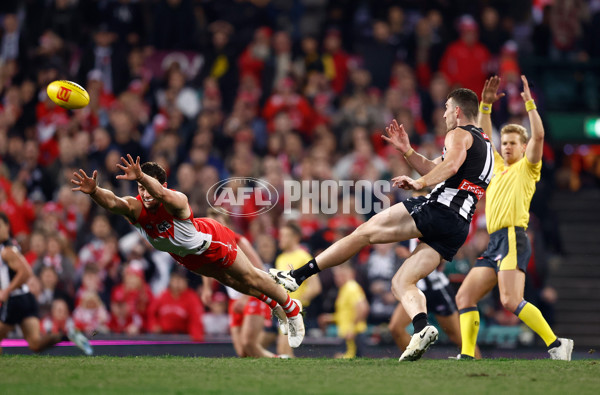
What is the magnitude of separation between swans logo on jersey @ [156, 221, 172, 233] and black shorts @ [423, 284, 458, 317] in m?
3.21

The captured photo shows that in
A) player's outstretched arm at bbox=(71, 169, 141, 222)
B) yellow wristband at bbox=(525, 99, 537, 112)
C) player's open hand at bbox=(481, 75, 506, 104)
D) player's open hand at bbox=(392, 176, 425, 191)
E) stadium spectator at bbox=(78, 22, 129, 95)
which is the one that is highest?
stadium spectator at bbox=(78, 22, 129, 95)

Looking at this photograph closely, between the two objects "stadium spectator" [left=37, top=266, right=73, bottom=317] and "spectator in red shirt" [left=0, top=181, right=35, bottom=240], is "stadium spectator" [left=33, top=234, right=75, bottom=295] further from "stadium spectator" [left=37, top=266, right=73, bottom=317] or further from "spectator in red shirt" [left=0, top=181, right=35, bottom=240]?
"spectator in red shirt" [left=0, top=181, right=35, bottom=240]

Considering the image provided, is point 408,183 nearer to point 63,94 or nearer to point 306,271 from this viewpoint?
point 306,271

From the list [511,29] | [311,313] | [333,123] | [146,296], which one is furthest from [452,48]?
[146,296]

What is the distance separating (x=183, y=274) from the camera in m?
13.5

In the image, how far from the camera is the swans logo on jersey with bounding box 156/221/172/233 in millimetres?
8227

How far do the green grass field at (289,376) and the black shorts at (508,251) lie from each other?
3.16 feet

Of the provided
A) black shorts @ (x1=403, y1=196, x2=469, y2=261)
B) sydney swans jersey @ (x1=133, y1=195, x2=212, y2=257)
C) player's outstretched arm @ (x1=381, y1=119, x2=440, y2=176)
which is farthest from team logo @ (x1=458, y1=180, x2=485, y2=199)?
sydney swans jersey @ (x1=133, y1=195, x2=212, y2=257)

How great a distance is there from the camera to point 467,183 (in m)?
8.20

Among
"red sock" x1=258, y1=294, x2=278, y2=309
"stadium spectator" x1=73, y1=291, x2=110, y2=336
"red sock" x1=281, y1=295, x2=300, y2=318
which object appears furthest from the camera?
"stadium spectator" x1=73, y1=291, x2=110, y2=336

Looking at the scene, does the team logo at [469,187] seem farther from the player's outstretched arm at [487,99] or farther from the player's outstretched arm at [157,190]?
the player's outstretched arm at [157,190]

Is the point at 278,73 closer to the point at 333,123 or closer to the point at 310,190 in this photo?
the point at 333,123

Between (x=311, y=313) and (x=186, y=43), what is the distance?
6.68 m

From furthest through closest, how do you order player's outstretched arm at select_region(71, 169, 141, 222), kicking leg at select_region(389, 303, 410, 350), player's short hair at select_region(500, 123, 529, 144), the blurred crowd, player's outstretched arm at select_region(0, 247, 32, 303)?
1. the blurred crowd
2. player's outstretched arm at select_region(0, 247, 32, 303)
3. kicking leg at select_region(389, 303, 410, 350)
4. player's short hair at select_region(500, 123, 529, 144)
5. player's outstretched arm at select_region(71, 169, 141, 222)
